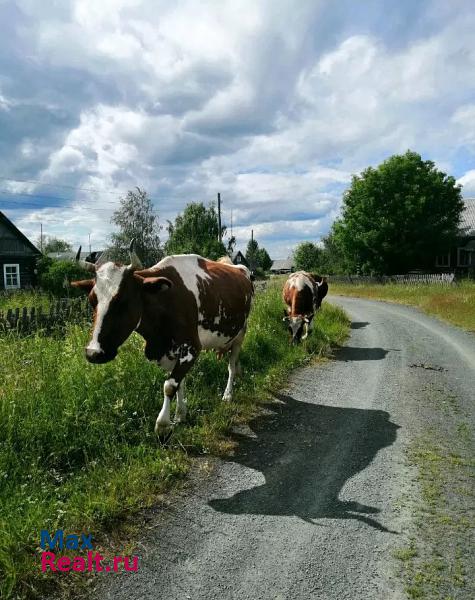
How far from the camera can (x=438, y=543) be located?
10.3 feet

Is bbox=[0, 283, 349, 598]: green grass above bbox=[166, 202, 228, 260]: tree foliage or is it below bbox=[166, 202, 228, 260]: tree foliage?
below

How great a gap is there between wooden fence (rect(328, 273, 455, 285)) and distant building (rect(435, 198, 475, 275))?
440 inches

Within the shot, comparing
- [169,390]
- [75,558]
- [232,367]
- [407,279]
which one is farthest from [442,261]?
[75,558]

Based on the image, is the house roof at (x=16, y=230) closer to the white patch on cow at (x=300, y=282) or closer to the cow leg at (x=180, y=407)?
the white patch on cow at (x=300, y=282)

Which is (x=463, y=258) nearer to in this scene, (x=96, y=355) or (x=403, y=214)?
(x=403, y=214)

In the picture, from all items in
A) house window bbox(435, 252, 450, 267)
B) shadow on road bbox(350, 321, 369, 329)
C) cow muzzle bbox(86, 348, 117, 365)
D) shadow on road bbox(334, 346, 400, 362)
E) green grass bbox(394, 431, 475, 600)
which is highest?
house window bbox(435, 252, 450, 267)

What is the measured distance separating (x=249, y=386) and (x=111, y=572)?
4.28 metres

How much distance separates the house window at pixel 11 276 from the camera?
3222 centimetres

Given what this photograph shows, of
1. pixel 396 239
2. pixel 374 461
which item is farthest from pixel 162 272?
pixel 396 239

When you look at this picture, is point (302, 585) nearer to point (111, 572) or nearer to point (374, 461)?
point (111, 572)

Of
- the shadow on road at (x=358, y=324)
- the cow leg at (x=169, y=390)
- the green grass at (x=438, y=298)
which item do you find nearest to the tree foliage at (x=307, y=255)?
the green grass at (x=438, y=298)

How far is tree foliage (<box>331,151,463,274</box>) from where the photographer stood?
40.7 m

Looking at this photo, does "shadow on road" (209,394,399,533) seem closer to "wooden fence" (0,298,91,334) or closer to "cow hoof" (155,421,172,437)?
"cow hoof" (155,421,172,437)

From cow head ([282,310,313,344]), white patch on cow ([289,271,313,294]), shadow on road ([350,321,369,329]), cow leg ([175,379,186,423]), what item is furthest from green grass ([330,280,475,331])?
cow leg ([175,379,186,423])
